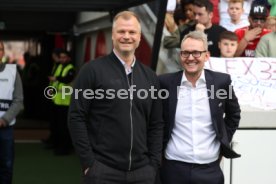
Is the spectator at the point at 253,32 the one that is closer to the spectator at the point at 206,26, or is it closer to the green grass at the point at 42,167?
the spectator at the point at 206,26

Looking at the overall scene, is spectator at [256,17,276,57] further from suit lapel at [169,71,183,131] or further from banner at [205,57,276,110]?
suit lapel at [169,71,183,131]

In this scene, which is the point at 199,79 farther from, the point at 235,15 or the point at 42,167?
the point at 42,167

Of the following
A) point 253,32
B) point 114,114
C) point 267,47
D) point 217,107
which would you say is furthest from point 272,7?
point 114,114

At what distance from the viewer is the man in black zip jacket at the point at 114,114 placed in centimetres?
334

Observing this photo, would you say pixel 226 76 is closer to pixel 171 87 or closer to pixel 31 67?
pixel 171 87

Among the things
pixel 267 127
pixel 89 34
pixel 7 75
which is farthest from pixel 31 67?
pixel 267 127

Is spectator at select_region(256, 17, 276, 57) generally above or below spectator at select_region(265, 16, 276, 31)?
below

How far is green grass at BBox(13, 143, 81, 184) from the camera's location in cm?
716

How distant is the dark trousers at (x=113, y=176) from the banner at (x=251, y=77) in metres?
1.79

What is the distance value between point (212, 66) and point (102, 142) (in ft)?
7.05

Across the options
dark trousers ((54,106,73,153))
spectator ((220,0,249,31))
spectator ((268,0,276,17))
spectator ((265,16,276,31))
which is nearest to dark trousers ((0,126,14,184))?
dark trousers ((54,106,73,153))

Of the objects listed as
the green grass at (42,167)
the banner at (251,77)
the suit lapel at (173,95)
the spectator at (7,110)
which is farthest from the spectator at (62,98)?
the suit lapel at (173,95)

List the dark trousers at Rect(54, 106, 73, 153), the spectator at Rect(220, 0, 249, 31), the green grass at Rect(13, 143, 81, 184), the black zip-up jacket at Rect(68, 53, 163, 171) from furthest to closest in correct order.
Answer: the dark trousers at Rect(54, 106, 73, 153) → the green grass at Rect(13, 143, 81, 184) → the spectator at Rect(220, 0, 249, 31) → the black zip-up jacket at Rect(68, 53, 163, 171)

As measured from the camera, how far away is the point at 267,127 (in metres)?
4.43
